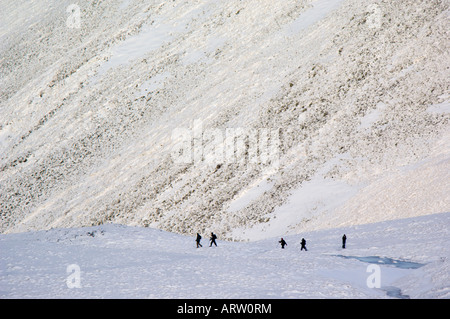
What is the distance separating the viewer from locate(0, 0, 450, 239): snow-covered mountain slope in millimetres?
31094

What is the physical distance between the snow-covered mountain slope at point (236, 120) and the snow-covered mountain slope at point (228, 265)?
23.6ft

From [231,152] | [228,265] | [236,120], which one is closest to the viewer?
[228,265]

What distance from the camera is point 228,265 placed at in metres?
16.5

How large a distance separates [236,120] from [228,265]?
29.7 m

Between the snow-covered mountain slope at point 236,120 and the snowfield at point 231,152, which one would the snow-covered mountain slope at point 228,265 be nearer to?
the snowfield at point 231,152

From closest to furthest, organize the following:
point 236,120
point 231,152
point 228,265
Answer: point 228,265 < point 231,152 < point 236,120

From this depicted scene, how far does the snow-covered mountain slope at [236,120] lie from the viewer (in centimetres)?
3109

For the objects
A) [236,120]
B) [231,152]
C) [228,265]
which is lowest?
[228,265]

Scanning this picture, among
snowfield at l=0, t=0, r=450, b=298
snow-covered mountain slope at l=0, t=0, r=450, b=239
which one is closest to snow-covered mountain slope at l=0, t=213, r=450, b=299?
snowfield at l=0, t=0, r=450, b=298

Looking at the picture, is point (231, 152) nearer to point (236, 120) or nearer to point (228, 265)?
point (236, 120)

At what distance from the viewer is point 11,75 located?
75750mm

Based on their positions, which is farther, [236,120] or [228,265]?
[236,120]

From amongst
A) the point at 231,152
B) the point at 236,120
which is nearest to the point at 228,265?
the point at 231,152
